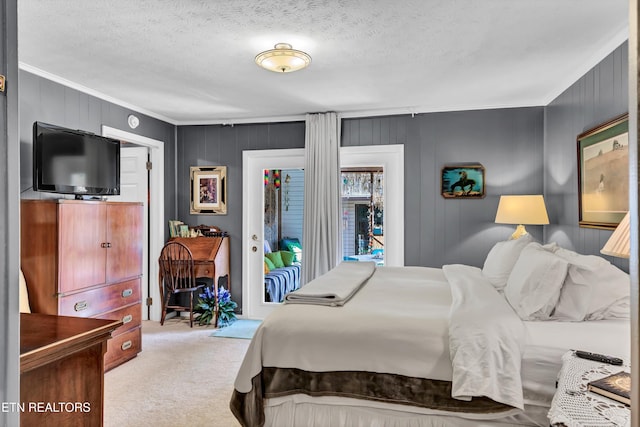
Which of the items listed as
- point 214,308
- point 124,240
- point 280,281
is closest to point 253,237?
point 280,281

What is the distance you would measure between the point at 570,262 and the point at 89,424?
225 centimetres

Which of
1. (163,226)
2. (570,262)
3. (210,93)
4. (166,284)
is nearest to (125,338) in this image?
(166,284)

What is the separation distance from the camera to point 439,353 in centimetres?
200

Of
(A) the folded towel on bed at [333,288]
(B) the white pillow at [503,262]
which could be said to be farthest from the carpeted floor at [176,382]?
(B) the white pillow at [503,262]

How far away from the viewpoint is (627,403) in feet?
4.20

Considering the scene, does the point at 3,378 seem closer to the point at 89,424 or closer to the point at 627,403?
the point at 89,424

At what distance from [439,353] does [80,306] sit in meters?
2.70

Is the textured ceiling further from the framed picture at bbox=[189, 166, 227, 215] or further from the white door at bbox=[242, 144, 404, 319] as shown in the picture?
the framed picture at bbox=[189, 166, 227, 215]

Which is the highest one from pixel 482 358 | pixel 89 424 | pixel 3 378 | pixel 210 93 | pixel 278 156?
pixel 210 93

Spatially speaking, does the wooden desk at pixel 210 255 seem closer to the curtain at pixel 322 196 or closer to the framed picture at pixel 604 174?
the curtain at pixel 322 196

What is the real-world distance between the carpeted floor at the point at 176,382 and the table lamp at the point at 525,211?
273 cm

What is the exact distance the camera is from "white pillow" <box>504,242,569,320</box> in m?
2.11

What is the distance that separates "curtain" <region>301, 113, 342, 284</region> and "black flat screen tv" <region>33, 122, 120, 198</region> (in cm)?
199

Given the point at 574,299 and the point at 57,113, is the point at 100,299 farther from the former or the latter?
the point at 574,299
